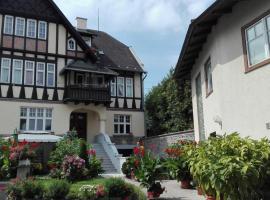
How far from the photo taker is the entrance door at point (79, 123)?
28.2m

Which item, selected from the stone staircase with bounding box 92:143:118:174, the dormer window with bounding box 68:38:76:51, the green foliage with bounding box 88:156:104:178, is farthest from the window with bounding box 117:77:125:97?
the green foliage with bounding box 88:156:104:178

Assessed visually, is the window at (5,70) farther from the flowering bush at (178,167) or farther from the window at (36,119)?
the flowering bush at (178,167)

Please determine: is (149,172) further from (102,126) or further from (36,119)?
(102,126)

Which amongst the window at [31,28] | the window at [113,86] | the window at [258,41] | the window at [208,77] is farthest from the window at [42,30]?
the window at [258,41]

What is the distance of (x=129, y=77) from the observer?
31.7m

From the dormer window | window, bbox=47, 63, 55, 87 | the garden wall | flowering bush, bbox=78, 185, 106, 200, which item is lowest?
flowering bush, bbox=78, 185, 106, 200

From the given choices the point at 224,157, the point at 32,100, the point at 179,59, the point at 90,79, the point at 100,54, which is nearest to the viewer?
the point at 224,157

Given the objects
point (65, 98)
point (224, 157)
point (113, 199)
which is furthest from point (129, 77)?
point (224, 157)

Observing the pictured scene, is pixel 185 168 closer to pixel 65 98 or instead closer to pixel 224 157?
pixel 224 157

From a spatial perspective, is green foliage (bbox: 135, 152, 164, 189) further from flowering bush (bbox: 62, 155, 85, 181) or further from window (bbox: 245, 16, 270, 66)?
flowering bush (bbox: 62, 155, 85, 181)

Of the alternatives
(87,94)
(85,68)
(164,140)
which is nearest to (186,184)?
(164,140)

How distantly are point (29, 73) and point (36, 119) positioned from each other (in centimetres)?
342

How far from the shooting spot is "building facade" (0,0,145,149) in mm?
24922

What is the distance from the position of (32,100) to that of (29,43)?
421 centimetres
